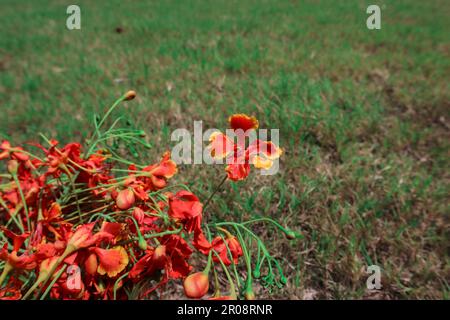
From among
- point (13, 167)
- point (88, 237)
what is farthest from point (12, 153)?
point (88, 237)

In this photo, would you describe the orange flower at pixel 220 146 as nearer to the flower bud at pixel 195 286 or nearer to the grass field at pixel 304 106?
the flower bud at pixel 195 286

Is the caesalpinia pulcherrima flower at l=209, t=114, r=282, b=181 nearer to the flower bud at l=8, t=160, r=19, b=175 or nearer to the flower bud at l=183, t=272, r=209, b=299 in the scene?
the flower bud at l=183, t=272, r=209, b=299

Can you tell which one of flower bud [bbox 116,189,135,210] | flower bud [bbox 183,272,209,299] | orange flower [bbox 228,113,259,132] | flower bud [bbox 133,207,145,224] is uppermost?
orange flower [bbox 228,113,259,132]

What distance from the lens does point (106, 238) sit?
31.9 inches

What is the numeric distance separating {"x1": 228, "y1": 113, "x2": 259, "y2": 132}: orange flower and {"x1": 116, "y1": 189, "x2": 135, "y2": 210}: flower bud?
31 cm

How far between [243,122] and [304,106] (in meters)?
1.26

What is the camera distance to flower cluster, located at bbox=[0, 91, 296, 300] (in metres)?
0.77

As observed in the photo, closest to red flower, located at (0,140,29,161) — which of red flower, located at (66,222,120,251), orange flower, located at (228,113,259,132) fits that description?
red flower, located at (66,222,120,251)

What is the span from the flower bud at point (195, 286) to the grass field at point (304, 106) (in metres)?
0.66

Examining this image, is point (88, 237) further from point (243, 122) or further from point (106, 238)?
point (243, 122)

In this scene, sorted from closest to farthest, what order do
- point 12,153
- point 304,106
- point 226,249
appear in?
point 226,249 → point 12,153 → point 304,106

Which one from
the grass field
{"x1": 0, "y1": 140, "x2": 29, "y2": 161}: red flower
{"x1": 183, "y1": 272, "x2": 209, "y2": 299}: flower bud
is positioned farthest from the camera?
the grass field
